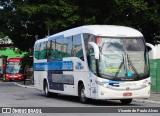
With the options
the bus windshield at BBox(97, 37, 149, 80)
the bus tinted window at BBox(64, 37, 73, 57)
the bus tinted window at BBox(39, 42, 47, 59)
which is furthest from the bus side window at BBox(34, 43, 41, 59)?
the bus windshield at BBox(97, 37, 149, 80)

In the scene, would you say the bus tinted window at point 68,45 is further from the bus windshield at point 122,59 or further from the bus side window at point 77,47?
the bus windshield at point 122,59

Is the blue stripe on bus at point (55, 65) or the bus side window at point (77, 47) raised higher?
the bus side window at point (77, 47)

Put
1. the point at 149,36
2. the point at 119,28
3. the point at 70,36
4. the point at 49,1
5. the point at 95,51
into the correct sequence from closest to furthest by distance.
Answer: the point at 95,51 < the point at 119,28 < the point at 70,36 < the point at 49,1 < the point at 149,36

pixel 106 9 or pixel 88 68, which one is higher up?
pixel 106 9

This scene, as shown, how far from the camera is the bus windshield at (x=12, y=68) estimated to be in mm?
62531

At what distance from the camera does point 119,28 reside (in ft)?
68.4

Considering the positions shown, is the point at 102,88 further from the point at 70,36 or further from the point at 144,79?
the point at 70,36

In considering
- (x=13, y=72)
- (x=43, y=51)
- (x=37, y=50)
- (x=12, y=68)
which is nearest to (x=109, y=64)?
(x=43, y=51)

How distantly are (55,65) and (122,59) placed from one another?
6.04 metres

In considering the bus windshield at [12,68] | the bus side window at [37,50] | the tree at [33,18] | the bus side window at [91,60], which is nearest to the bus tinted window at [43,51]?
the bus side window at [37,50]

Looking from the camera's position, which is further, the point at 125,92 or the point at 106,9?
the point at 106,9

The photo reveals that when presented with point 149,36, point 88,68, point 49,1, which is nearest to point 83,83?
point 88,68

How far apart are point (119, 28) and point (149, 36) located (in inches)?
885

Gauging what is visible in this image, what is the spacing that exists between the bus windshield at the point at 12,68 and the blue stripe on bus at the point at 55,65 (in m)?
33.5
